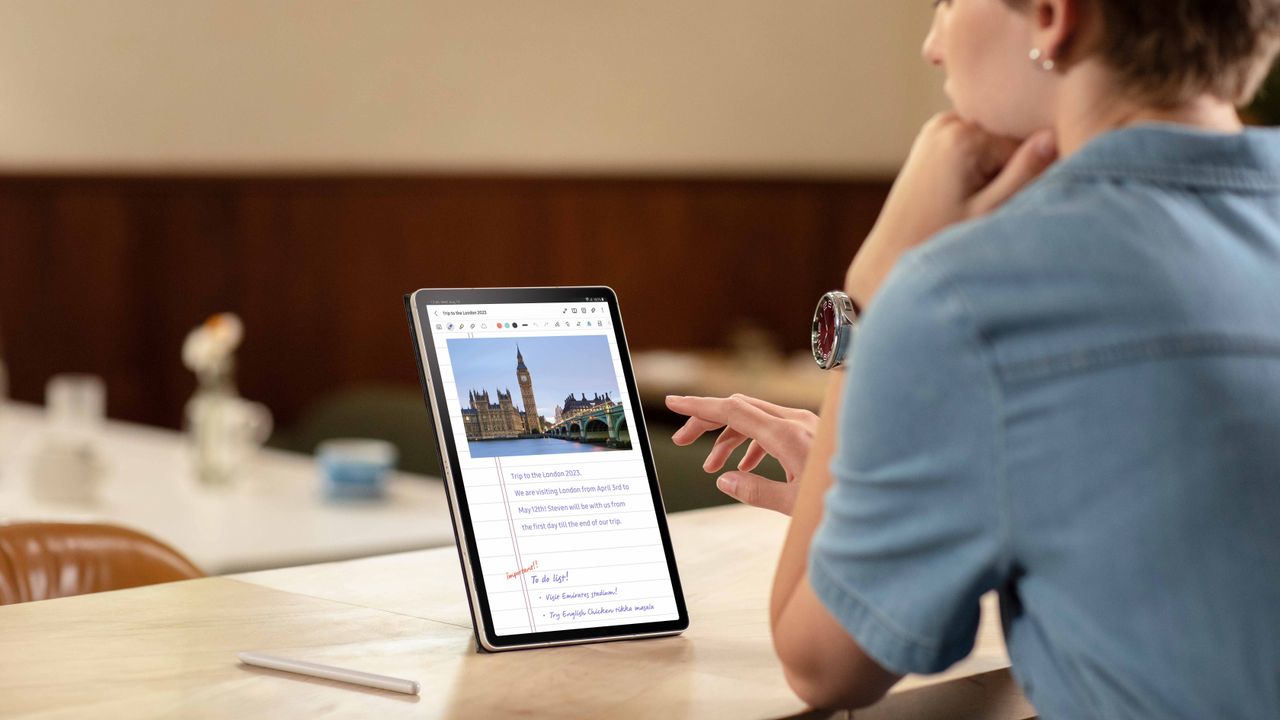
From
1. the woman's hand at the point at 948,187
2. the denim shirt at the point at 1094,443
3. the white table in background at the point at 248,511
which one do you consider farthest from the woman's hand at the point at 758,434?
the white table in background at the point at 248,511

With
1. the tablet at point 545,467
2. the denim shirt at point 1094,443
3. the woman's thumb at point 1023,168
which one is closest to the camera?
the denim shirt at point 1094,443

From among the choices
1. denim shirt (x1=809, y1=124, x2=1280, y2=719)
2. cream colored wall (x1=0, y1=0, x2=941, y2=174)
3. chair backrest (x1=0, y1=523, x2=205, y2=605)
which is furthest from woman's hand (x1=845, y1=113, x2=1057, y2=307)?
cream colored wall (x1=0, y1=0, x2=941, y2=174)

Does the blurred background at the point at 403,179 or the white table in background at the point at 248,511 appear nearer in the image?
the white table in background at the point at 248,511

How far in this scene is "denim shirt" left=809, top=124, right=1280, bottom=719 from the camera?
0.73 metres

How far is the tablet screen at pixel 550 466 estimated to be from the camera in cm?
109

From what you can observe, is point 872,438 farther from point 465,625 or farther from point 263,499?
point 263,499

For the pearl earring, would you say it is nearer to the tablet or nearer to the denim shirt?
the denim shirt

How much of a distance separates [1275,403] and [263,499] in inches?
94.5

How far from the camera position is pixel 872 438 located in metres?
0.76

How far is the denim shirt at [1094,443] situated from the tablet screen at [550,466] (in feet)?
1.21

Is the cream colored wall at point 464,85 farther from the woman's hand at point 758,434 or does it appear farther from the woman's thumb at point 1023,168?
the woman's thumb at point 1023,168

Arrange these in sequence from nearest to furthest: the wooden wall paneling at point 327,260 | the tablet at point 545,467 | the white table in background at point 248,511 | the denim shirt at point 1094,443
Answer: the denim shirt at point 1094,443
the tablet at point 545,467
the white table in background at point 248,511
the wooden wall paneling at point 327,260

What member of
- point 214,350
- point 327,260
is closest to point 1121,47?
point 214,350

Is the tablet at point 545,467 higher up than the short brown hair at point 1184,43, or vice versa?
the short brown hair at point 1184,43
